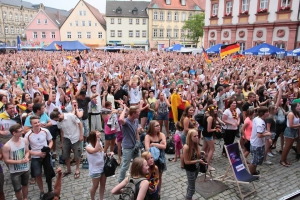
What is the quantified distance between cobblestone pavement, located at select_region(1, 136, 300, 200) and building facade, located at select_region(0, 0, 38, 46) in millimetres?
76530

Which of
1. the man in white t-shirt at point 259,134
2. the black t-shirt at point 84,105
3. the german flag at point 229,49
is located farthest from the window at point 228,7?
the black t-shirt at point 84,105

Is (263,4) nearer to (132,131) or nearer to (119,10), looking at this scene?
(132,131)

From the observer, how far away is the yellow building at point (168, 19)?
179ft

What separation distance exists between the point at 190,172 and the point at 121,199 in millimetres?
1681

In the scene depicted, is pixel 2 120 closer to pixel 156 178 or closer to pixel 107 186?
pixel 107 186

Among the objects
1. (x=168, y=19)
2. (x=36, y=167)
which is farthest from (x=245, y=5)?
(x=168, y=19)

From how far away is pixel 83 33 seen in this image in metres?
56.2

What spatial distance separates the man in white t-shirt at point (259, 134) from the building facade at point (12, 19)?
3079 inches

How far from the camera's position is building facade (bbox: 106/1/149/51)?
55681 millimetres

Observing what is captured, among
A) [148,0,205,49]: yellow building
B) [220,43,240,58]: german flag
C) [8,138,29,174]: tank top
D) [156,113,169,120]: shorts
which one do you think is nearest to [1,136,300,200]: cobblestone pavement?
[8,138,29,174]: tank top

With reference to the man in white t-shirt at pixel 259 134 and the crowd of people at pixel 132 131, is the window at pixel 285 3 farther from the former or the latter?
the man in white t-shirt at pixel 259 134

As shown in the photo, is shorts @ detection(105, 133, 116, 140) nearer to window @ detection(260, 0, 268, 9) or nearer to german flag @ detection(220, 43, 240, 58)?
german flag @ detection(220, 43, 240, 58)

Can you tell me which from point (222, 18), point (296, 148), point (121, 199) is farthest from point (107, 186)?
point (222, 18)

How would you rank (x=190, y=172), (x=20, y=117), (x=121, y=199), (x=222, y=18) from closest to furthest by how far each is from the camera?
1. (x=121, y=199)
2. (x=190, y=172)
3. (x=20, y=117)
4. (x=222, y=18)
